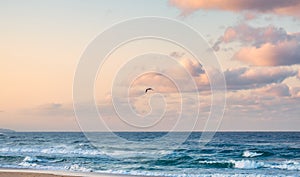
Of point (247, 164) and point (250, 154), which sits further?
point (250, 154)

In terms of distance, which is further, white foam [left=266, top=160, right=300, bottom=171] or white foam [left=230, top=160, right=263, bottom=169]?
white foam [left=230, top=160, right=263, bottom=169]

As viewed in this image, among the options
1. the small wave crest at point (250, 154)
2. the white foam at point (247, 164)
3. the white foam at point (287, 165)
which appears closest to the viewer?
the white foam at point (287, 165)

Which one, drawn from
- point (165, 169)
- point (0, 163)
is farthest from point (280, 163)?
point (0, 163)

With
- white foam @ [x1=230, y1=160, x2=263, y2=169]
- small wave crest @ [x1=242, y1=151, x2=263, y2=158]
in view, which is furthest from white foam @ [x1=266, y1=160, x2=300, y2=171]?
small wave crest @ [x1=242, y1=151, x2=263, y2=158]

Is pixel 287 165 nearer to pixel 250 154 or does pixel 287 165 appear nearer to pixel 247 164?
pixel 247 164

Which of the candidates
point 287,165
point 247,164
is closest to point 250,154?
point 247,164

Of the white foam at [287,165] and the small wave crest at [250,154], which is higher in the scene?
the small wave crest at [250,154]

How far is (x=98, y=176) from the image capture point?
771 inches

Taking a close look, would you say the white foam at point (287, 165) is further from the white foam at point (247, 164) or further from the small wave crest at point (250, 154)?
the small wave crest at point (250, 154)

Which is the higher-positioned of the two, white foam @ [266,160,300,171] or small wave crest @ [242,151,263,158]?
small wave crest @ [242,151,263,158]

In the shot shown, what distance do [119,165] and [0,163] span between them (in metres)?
7.14

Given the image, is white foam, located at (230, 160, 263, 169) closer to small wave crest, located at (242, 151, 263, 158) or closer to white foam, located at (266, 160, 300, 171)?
white foam, located at (266, 160, 300, 171)

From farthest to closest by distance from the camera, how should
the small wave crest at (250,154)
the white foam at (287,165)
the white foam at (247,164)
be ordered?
the small wave crest at (250,154), the white foam at (247,164), the white foam at (287,165)

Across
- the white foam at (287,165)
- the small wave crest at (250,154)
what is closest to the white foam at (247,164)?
the white foam at (287,165)
